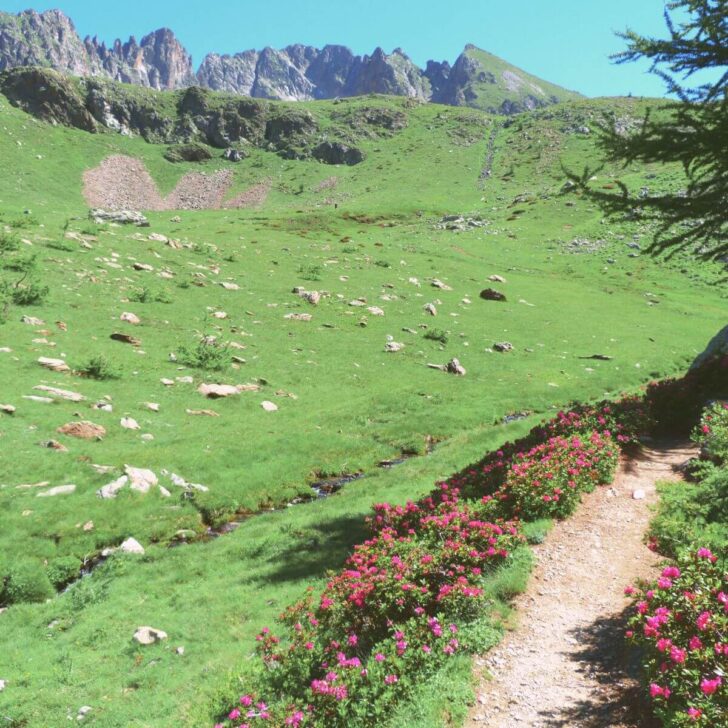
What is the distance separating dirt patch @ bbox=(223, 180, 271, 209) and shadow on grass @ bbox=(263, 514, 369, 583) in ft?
467

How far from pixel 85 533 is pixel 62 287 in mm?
24734

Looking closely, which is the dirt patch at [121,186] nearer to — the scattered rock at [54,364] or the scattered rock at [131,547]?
the scattered rock at [54,364]

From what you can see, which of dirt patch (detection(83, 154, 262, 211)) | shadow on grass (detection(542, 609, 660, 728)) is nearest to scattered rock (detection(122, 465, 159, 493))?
shadow on grass (detection(542, 609, 660, 728))

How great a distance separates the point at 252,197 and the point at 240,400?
137694mm

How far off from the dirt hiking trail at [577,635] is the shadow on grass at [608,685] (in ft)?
0.05

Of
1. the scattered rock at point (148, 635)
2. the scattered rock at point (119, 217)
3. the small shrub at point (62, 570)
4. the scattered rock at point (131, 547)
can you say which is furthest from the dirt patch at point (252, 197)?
the scattered rock at point (148, 635)

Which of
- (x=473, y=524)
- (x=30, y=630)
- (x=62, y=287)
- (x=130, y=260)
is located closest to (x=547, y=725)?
(x=473, y=524)

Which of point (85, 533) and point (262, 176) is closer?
point (85, 533)

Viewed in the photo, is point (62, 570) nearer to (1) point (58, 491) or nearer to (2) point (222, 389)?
(1) point (58, 491)

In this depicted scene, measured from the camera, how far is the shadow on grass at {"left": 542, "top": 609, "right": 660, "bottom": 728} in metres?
6.93

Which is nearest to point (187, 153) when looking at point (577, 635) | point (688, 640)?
point (577, 635)

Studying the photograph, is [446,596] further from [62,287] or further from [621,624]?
[62,287]

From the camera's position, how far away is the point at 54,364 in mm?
25297

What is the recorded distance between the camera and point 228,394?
1075 inches
